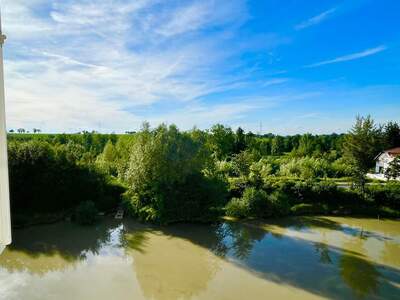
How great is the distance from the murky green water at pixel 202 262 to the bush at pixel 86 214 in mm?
500

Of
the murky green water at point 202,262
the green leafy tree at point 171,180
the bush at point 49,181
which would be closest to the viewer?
the murky green water at point 202,262

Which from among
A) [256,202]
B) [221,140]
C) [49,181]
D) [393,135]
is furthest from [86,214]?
[393,135]

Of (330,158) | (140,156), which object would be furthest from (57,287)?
(330,158)

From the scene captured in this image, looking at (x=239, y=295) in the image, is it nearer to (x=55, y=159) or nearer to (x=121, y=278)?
(x=121, y=278)

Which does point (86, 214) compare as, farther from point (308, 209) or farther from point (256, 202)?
point (308, 209)

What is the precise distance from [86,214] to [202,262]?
23.7 feet

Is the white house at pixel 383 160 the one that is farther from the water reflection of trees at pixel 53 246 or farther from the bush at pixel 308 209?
the water reflection of trees at pixel 53 246

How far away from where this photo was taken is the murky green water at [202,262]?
1048cm

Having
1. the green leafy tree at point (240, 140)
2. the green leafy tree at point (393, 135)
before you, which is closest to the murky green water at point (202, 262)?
the green leafy tree at point (240, 140)

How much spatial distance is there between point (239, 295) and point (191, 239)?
17.4ft

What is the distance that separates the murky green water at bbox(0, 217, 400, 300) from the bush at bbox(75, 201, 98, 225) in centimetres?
50

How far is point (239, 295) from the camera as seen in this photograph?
33.5 feet

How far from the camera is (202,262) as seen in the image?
505 inches

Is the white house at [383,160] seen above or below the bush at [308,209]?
above
